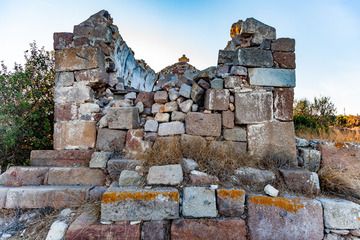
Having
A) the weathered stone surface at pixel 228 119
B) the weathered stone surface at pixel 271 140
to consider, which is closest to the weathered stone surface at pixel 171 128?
the weathered stone surface at pixel 228 119

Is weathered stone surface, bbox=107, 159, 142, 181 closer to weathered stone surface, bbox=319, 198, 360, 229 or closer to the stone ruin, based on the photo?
the stone ruin

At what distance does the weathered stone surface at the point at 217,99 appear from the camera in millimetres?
3004

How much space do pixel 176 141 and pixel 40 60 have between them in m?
2.96

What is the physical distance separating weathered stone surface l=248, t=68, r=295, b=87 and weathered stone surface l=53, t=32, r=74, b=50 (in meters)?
2.72

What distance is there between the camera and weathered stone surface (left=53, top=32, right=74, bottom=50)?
3.38m

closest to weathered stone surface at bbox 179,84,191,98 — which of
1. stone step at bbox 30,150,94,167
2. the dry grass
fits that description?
stone step at bbox 30,150,94,167

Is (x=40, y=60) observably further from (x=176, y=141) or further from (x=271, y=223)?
(x=271, y=223)

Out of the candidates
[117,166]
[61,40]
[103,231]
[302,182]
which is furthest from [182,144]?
[61,40]

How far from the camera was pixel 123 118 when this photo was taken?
3.18 m

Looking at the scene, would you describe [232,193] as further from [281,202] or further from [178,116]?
[178,116]

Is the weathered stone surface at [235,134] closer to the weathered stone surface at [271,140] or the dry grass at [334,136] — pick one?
the weathered stone surface at [271,140]

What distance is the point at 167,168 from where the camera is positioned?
2.46 meters

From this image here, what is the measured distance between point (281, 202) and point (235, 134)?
3.45 feet

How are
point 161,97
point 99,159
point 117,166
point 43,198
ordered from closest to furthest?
1. point 43,198
2. point 117,166
3. point 99,159
4. point 161,97
